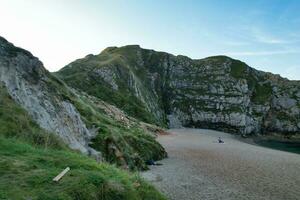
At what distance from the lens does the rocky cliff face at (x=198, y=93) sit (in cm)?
14988

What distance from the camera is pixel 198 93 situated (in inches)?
7165

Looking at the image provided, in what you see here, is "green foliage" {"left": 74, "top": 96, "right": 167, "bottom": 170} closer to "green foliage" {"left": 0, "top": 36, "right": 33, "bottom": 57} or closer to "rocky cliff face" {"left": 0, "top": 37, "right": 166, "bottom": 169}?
"rocky cliff face" {"left": 0, "top": 37, "right": 166, "bottom": 169}

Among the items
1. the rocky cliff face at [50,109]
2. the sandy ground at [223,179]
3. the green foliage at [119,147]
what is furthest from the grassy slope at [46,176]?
the green foliage at [119,147]

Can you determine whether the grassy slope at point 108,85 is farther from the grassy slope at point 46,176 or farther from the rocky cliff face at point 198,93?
the grassy slope at point 46,176

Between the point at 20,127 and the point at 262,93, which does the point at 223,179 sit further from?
the point at 262,93

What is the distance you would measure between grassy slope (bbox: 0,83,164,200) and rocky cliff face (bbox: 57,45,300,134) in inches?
4275

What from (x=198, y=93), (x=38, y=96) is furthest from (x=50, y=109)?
(x=198, y=93)

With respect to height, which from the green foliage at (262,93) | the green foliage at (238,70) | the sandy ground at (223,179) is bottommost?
the sandy ground at (223,179)

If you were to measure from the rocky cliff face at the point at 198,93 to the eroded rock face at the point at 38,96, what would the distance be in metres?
94.9

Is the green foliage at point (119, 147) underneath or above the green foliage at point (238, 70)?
underneath

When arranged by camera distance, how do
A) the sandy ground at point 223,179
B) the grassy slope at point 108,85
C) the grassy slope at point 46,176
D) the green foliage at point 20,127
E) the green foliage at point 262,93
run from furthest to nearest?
1. the green foliage at point 262,93
2. the grassy slope at point 108,85
3. the sandy ground at point 223,179
4. the green foliage at point 20,127
5. the grassy slope at point 46,176

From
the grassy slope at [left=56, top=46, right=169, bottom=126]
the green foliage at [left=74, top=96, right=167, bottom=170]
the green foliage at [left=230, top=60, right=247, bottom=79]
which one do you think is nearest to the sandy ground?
the green foliage at [left=74, top=96, right=167, bottom=170]

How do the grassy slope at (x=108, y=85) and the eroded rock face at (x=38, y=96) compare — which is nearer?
the eroded rock face at (x=38, y=96)

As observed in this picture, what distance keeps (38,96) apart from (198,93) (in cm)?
15265
